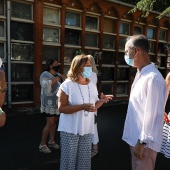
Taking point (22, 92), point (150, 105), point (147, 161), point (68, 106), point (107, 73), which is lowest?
point (147, 161)

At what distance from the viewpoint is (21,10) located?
7.93 metres

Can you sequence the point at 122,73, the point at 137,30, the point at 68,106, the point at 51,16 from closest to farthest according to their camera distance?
the point at 68,106, the point at 51,16, the point at 122,73, the point at 137,30

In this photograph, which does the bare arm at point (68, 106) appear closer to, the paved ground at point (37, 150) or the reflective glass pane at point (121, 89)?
the paved ground at point (37, 150)

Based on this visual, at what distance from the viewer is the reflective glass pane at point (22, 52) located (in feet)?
26.2

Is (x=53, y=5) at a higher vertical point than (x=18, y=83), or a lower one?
higher

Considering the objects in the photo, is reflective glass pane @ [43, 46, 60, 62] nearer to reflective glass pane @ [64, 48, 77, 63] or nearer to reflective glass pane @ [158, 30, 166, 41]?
reflective glass pane @ [64, 48, 77, 63]

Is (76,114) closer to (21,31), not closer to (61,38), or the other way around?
(21,31)

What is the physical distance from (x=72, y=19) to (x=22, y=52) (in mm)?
2348

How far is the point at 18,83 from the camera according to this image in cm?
800

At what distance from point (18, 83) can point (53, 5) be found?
2.92 meters

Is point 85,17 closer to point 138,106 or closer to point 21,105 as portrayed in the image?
point 21,105

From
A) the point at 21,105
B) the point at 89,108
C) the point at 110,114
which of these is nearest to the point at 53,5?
the point at 21,105

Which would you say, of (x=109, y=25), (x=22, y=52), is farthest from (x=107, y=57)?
(x=22, y=52)

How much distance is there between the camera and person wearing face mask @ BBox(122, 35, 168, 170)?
2.01 metres
